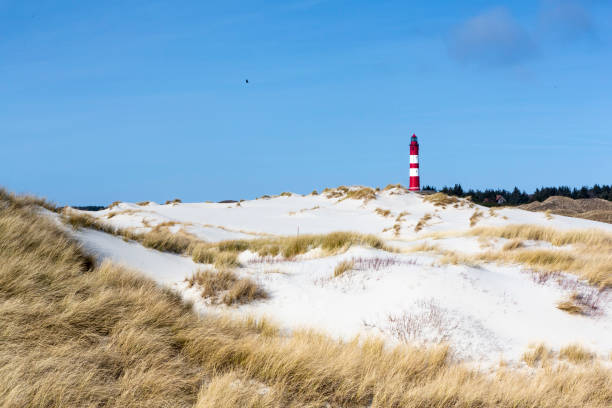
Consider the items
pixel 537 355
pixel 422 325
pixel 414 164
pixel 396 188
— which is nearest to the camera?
pixel 537 355

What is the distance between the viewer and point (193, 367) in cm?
355

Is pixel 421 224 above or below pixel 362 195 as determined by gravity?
below

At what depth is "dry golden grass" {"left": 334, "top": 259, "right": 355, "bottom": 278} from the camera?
7.20 m

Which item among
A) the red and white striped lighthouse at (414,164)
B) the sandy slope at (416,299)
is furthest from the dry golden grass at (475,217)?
the red and white striped lighthouse at (414,164)

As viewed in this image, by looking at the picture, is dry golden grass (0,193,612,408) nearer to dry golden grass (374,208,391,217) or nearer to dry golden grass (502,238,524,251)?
dry golden grass (502,238,524,251)

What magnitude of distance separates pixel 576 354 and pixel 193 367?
4.00m

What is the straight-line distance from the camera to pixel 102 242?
28.9 ft

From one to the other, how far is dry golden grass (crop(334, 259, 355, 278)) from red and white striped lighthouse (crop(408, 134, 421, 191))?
3538 cm

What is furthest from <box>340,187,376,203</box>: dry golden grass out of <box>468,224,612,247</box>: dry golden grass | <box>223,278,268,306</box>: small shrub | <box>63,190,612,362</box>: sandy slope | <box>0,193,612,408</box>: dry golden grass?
<box>0,193,612,408</box>: dry golden grass

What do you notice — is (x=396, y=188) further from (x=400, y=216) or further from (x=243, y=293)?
(x=243, y=293)

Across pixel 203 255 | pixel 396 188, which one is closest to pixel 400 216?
pixel 396 188

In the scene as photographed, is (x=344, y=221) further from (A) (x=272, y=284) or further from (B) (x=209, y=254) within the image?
(A) (x=272, y=284)

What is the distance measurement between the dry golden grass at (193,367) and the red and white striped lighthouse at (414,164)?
37.8 m

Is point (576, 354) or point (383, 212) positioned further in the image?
point (383, 212)
